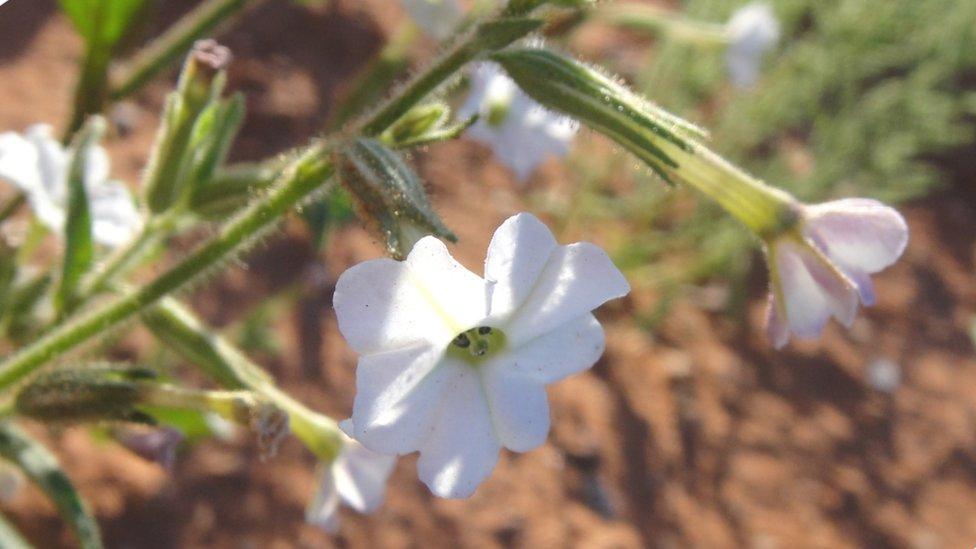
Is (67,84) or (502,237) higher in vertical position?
(502,237)

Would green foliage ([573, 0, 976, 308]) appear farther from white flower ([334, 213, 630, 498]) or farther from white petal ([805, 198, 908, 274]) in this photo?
white flower ([334, 213, 630, 498])

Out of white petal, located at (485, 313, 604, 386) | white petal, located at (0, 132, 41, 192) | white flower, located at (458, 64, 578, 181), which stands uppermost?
white petal, located at (0, 132, 41, 192)

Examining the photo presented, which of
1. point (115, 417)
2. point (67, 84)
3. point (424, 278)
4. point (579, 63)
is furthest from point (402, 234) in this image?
point (67, 84)

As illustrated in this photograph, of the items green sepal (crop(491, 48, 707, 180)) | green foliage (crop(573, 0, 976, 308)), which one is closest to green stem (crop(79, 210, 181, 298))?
green sepal (crop(491, 48, 707, 180))

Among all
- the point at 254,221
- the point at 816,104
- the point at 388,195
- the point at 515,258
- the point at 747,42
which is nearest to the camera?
the point at 515,258

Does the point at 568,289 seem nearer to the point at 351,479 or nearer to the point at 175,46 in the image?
the point at 351,479

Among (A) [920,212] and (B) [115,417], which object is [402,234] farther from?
(A) [920,212]

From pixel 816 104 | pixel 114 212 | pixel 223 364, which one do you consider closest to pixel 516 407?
pixel 223 364
